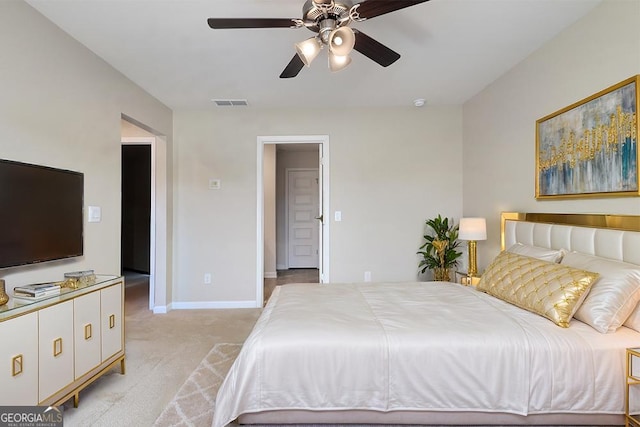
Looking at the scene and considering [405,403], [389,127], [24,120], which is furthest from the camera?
[389,127]

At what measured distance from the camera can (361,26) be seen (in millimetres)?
2176

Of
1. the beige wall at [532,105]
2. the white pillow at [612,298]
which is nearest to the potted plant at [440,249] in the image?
the beige wall at [532,105]

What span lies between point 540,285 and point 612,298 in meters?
0.31

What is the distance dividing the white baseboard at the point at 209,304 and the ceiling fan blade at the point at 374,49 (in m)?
3.12

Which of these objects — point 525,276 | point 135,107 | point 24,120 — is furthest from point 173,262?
point 525,276

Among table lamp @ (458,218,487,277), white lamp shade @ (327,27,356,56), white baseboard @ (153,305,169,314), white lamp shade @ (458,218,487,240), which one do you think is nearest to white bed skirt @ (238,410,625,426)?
table lamp @ (458,218,487,277)

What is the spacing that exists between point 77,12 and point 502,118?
11.6 ft

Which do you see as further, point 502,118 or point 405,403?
point 502,118

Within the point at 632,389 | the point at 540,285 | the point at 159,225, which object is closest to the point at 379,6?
the point at 540,285

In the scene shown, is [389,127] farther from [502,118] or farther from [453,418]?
[453,418]

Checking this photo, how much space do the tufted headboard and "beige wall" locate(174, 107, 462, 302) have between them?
1.32 meters

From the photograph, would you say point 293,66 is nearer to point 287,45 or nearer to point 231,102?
point 287,45

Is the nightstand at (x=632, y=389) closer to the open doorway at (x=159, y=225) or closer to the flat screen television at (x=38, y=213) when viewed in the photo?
the flat screen television at (x=38, y=213)

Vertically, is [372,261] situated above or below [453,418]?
above
